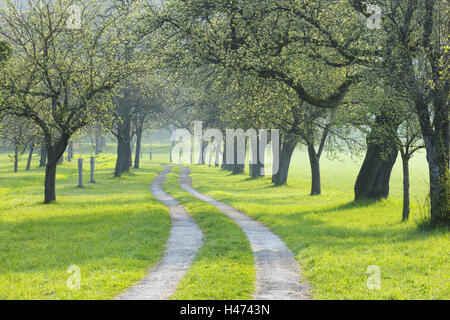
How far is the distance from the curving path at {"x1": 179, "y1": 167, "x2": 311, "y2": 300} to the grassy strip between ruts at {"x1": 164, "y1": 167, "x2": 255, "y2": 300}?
0.88 feet

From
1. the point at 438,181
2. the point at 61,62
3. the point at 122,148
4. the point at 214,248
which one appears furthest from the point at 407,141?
the point at 122,148

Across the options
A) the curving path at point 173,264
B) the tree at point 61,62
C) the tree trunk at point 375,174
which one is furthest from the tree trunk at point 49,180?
the tree trunk at point 375,174

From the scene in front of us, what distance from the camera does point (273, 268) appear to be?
1270cm

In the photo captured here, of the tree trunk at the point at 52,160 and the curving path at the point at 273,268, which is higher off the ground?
the tree trunk at the point at 52,160

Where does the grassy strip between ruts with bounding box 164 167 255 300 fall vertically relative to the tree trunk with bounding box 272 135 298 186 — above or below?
below

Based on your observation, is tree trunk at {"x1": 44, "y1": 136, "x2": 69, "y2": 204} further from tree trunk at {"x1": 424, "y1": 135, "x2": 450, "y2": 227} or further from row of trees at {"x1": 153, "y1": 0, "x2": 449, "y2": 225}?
tree trunk at {"x1": 424, "y1": 135, "x2": 450, "y2": 227}

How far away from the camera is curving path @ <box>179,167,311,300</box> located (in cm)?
1023

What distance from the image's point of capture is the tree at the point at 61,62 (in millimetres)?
24391

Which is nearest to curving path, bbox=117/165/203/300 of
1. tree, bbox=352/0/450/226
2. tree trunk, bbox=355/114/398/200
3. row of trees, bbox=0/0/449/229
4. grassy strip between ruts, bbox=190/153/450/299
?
grassy strip between ruts, bbox=190/153/450/299

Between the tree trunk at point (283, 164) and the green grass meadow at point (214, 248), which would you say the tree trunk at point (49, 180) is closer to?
the green grass meadow at point (214, 248)

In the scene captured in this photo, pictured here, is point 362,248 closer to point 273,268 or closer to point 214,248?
point 273,268

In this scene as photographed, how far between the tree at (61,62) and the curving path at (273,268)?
461 inches

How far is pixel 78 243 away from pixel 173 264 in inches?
200
